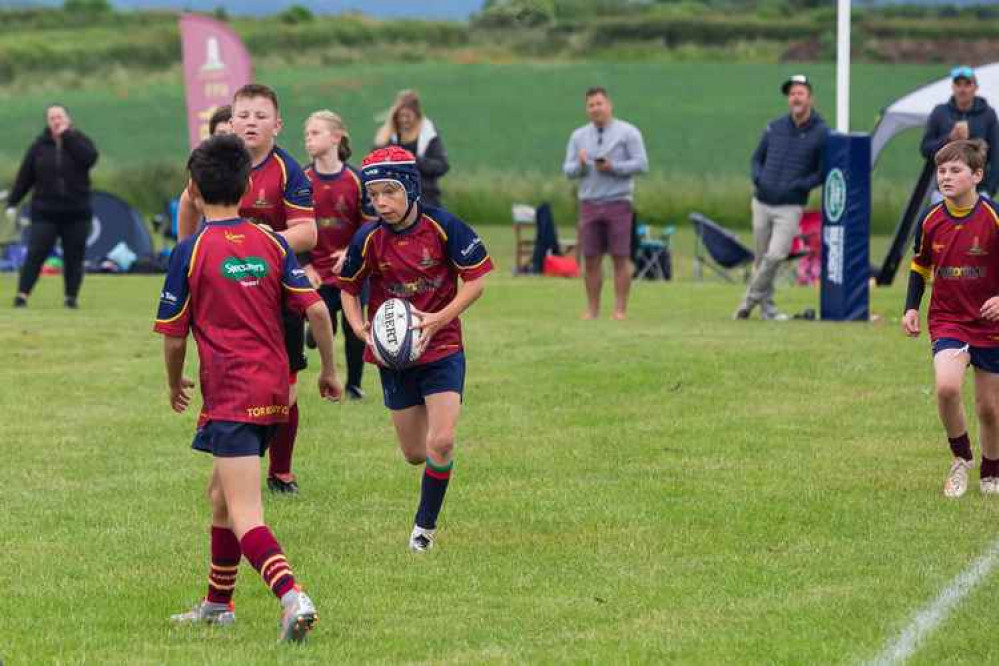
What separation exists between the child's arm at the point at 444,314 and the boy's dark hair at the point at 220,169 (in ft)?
5.51

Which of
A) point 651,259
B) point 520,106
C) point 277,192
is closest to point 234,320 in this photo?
point 277,192

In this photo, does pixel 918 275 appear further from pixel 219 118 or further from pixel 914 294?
pixel 219 118

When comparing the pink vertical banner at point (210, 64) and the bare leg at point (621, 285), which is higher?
the pink vertical banner at point (210, 64)

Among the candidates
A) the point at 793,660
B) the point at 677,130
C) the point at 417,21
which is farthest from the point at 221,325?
the point at 417,21

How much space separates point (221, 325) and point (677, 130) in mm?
48223

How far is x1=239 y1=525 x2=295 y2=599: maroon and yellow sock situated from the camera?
23.0 ft

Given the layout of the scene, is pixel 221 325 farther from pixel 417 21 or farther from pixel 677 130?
pixel 417 21

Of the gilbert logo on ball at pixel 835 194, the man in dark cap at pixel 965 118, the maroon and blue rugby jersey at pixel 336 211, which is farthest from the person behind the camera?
the gilbert logo on ball at pixel 835 194

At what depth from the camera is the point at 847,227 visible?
19.3m

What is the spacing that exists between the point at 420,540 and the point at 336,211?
410cm

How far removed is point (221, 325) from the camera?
722cm

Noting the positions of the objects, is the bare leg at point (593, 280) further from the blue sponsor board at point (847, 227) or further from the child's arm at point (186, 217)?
the child's arm at point (186, 217)

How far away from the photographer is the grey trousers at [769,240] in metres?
18.8

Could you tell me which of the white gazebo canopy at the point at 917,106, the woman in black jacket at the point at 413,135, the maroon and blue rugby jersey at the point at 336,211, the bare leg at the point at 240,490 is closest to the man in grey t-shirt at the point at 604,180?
the woman in black jacket at the point at 413,135
